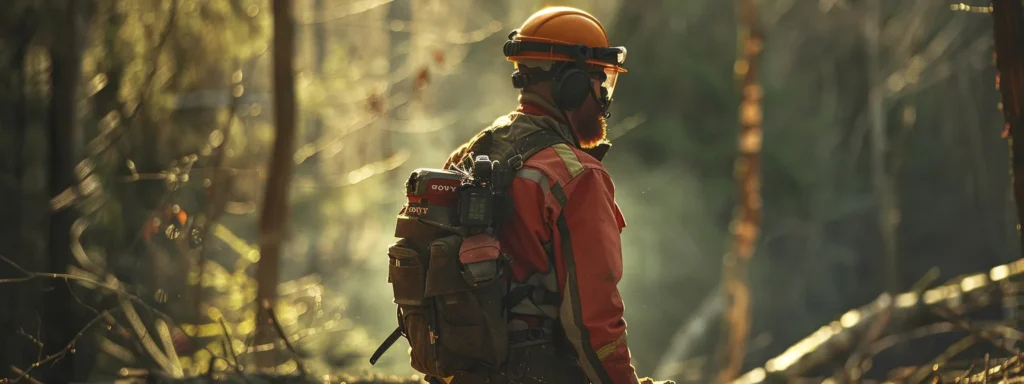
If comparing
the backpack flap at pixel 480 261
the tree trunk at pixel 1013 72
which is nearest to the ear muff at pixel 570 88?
the backpack flap at pixel 480 261

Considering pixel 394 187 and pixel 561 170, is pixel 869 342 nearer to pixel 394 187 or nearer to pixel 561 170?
pixel 561 170

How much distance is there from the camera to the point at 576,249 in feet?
10.1

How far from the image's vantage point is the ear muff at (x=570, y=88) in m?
3.37

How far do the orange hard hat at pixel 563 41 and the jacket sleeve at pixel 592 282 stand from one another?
1.69ft

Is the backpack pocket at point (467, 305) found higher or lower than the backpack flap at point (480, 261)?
lower

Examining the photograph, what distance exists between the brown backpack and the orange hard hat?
32cm

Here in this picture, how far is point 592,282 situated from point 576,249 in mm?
116

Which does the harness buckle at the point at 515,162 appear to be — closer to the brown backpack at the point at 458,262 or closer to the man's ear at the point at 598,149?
the brown backpack at the point at 458,262

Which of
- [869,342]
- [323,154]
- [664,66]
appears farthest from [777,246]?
[869,342]

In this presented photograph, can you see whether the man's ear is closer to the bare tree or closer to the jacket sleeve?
the jacket sleeve

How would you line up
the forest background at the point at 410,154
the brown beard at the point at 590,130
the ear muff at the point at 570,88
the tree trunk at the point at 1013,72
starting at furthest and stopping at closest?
1. the forest background at the point at 410,154
2. the tree trunk at the point at 1013,72
3. the brown beard at the point at 590,130
4. the ear muff at the point at 570,88

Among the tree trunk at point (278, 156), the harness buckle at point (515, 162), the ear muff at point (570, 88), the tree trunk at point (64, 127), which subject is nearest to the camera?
the harness buckle at point (515, 162)

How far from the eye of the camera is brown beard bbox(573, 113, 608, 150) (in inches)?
138

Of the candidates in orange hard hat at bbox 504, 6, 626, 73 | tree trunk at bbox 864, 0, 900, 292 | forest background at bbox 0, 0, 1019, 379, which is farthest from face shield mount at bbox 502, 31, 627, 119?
tree trunk at bbox 864, 0, 900, 292
